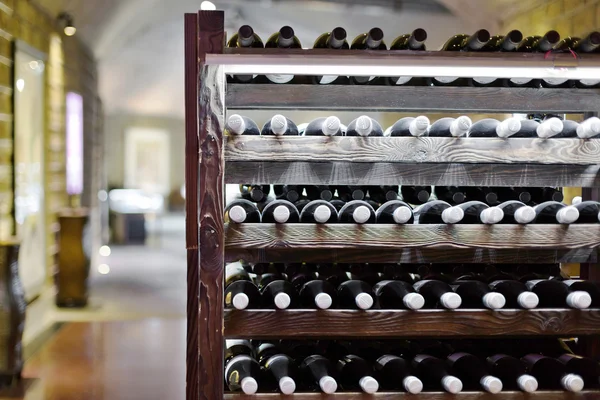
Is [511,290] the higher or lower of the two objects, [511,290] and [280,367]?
the higher

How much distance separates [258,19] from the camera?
622cm

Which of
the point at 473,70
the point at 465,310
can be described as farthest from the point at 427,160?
the point at 465,310

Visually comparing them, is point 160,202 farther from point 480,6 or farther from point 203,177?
point 203,177

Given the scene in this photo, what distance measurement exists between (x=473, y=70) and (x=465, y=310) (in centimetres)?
66

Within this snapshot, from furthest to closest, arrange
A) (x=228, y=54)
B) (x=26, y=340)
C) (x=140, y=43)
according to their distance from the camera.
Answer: (x=140, y=43), (x=26, y=340), (x=228, y=54)

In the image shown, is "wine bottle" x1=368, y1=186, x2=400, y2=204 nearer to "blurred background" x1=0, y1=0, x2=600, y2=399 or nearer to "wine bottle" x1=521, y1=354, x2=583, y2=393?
"wine bottle" x1=521, y1=354, x2=583, y2=393

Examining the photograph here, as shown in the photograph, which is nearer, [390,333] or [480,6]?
[390,333]

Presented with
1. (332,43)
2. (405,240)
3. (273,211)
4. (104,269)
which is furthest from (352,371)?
(104,269)

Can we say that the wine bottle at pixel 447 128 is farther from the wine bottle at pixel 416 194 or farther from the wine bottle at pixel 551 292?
the wine bottle at pixel 551 292

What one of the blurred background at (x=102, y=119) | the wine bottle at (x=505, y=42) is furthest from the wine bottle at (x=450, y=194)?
the blurred background at (x=102, y=119)

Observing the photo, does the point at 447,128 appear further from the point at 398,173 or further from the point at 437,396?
the point at 437,396

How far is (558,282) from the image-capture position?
1.72 m

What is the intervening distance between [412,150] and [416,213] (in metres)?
0.28

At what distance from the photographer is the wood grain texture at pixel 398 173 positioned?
160 centimetres
